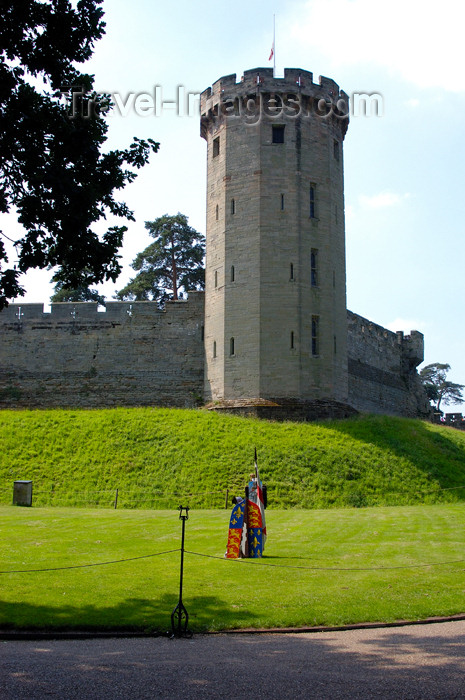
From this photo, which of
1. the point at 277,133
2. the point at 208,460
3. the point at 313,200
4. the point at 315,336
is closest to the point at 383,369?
the point at 315,336

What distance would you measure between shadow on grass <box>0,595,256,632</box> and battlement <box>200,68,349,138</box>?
80.1 feet

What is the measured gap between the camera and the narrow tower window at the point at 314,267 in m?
30.2

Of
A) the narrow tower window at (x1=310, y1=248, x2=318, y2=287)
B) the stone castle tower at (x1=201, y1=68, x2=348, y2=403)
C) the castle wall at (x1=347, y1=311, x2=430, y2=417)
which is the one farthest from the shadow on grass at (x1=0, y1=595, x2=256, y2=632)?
the castle wall at (x1=347, y1=311, x2=430, y2=417)

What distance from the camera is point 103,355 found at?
31.4 meters

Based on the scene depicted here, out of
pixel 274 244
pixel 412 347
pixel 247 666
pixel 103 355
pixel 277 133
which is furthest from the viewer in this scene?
pixel 412 347

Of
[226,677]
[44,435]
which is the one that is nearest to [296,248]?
[44,435]

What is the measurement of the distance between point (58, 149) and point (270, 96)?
20572 mm

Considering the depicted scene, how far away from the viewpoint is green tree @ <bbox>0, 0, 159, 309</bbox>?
11.4 metres

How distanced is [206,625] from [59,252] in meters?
6.21

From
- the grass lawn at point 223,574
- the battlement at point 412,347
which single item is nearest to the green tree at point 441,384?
the battlement at point 412,347

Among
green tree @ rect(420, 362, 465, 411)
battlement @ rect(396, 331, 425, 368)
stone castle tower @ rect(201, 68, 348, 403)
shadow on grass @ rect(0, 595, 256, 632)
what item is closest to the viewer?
shadow on grass @ rect(0, 595, 256, 632)

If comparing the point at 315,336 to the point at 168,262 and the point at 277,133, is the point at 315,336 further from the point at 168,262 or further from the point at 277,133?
the point at 168,262

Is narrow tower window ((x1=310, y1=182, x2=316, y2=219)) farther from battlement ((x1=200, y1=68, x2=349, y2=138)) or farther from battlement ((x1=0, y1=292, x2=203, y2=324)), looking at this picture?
battlement ((x1=0, y1=292, x2=203, y2=324))

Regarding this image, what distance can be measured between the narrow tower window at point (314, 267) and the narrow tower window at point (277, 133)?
4.78 metres
